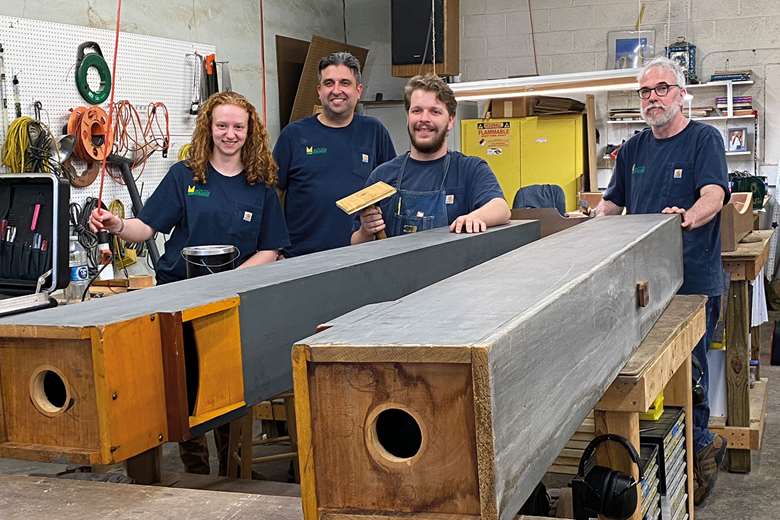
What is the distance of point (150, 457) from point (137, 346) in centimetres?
62

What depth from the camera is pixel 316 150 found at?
3.62 metres

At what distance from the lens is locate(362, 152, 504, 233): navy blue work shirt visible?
118 inches

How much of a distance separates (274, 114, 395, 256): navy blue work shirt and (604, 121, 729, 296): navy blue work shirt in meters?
1.06

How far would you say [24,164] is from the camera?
474cm

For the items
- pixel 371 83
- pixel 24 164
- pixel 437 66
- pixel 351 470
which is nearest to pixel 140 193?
pixel 24 164

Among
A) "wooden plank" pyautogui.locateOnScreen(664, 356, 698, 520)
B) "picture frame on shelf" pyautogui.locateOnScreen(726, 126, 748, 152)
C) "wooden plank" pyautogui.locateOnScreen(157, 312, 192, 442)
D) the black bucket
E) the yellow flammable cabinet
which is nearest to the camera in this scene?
"wooden plank" pyautogui.locateOnScreen(157, 312, 192, 442)

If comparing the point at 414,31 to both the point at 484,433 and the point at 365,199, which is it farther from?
the point at 484,433

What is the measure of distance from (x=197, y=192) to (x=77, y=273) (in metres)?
1.54

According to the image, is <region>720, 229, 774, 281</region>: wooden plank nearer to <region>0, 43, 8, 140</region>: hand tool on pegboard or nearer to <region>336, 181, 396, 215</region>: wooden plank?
<region>336, 181, 396, 215</region>: wooden plank

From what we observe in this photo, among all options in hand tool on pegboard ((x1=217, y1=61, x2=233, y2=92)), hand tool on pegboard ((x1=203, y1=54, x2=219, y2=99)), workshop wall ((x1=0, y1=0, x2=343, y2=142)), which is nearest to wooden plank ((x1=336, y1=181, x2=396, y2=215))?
workshop wall ((x1=0, y1=0, x2=343, y2=142))

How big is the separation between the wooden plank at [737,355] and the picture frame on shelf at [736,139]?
4508mm

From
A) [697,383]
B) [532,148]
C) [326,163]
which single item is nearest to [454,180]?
[326,163]

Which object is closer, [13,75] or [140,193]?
[13,75]

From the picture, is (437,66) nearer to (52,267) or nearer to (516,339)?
(52,267)
